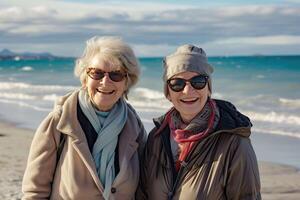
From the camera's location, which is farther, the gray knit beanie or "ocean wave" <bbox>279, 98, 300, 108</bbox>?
"ocean wave" <bbox>279, 98, 300, 108</bbox>

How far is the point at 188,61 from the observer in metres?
3.49

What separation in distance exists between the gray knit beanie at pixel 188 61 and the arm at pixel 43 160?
0.76 meters

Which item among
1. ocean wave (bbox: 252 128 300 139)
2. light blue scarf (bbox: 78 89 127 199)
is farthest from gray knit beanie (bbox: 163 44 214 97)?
ocean wave (bbox: 252 128 300 139)

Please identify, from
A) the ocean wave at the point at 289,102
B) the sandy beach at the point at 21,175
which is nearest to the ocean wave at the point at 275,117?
the ocean wave at the point at 289,102

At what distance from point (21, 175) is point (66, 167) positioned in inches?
215

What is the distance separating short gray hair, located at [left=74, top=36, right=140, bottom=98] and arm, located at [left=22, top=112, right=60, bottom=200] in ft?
1.19

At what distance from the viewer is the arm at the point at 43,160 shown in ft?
11.9

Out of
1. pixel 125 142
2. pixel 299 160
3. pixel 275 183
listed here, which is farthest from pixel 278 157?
pixel 125 142

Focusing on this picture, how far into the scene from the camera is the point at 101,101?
3.69 metres

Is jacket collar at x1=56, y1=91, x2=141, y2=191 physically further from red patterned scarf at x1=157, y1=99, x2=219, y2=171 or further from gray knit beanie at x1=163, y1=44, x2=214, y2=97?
gray knit beanie at x1=163, y1=44, x2=214, y2=97

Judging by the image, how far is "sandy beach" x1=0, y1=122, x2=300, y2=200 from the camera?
8.17 metres

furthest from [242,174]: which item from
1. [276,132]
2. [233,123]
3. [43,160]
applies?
[276,132]

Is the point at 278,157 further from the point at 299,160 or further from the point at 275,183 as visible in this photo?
the point at 275,183

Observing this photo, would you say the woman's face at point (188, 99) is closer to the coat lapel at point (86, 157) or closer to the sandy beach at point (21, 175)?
the coat lapel at point (86, 157)
